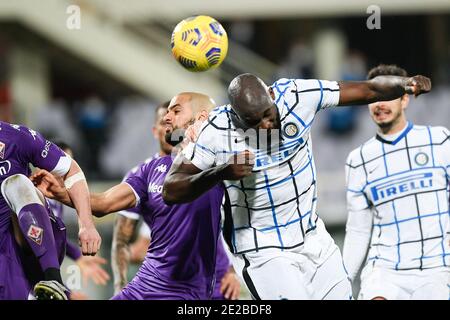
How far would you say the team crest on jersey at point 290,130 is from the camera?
211 inches

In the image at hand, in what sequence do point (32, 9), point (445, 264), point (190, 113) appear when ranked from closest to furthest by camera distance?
point (190, 113) < point (445, 264) < point (32, 9)

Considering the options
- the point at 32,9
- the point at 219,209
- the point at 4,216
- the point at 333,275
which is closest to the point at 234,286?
the point at 219,209

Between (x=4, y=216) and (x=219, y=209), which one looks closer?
(x=4, y=216)

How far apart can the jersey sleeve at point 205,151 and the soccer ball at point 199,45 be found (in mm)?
838

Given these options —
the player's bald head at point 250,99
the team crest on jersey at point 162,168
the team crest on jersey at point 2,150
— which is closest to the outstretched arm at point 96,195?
the team crest on jersey at point 162,168

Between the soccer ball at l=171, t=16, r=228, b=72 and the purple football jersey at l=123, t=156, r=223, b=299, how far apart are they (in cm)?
81

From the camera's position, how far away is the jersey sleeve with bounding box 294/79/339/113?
5445 mm

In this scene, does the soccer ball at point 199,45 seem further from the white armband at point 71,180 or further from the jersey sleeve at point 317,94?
the white armband at point 71,180

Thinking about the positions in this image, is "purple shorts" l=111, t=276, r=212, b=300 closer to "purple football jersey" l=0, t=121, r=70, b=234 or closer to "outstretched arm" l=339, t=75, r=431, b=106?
"purple football jersey" l=0, t=121, r=70, b=234

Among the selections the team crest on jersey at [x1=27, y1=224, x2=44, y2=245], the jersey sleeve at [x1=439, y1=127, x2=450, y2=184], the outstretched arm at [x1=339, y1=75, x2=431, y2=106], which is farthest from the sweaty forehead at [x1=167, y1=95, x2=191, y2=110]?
the jersey sleeve at [x1=439, y1=127, x2=450, y2=184]

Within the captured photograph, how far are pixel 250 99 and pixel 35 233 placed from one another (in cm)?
138
